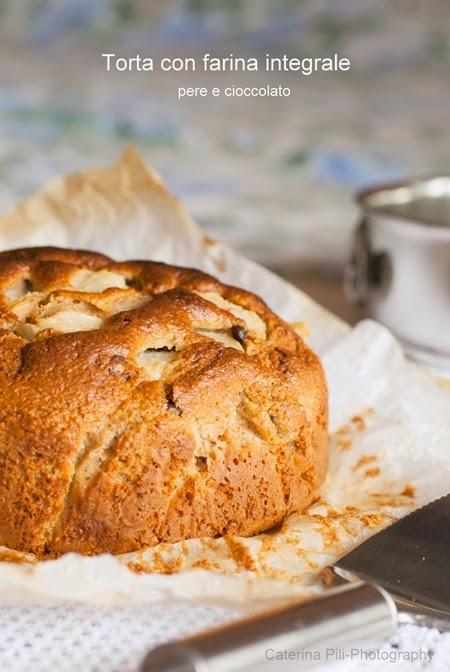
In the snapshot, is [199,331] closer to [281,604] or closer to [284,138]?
[281,604]

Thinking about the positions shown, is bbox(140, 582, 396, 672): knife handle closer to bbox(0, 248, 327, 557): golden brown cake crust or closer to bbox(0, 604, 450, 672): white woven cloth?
bbox(0, 604, 450, 672): white woven cloth

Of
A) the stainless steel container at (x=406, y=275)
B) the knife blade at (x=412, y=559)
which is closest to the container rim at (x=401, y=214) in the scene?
the stainless steel container at (x=406, y=275)

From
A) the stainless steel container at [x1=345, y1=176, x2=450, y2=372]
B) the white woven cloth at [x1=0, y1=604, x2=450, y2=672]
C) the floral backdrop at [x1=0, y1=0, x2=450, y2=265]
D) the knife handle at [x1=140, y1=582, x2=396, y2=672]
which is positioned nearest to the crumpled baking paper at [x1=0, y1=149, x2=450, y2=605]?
the white woven cloth at [x1=0, y1=604, x2=450, y2=672]

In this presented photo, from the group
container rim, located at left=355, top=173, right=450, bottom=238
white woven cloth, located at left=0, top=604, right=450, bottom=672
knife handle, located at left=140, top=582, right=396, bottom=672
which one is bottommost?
white woven cloth, located at left=0, top=604, right=450, bottom=672

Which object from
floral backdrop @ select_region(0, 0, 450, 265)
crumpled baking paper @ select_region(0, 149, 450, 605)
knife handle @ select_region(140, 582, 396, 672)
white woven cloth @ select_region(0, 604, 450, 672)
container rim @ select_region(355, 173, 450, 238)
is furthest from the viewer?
floral backdrop @ select_region(0, 0, 450, 265)

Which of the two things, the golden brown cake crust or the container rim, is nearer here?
the golden brown cake crust

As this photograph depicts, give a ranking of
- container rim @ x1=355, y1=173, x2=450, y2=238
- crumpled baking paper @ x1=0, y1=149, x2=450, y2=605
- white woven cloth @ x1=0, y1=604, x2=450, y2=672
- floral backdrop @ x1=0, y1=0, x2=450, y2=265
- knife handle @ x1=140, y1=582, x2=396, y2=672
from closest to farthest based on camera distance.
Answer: knife handle @ x1=140, y1=582, x2=396, y2=672, white woven cloth @ x1=0, y1=604, x2=450, y2=672, crumpled baking paper @ x1=0, y1=149, x2=450, y2=605, container rim @ x1=355, y1=173, x2=450, y2=238, floral backdrop @ x1=0, y1=0, x2=450, y2=265
